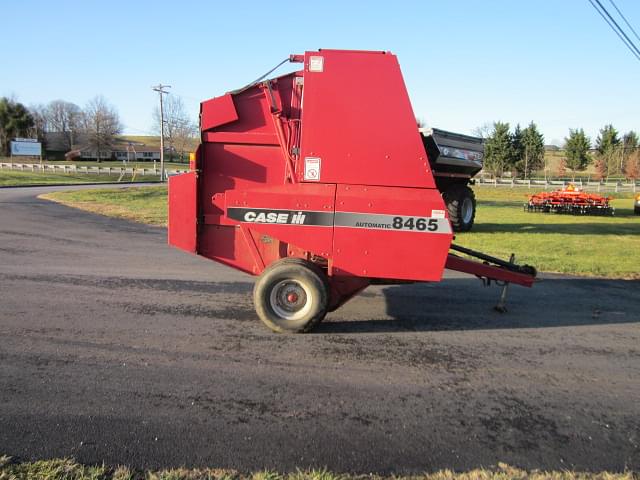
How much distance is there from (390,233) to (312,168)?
1042 mm

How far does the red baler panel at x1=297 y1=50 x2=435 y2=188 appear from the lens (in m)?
5.01

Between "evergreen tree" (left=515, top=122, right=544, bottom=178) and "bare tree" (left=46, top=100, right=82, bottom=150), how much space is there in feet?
289

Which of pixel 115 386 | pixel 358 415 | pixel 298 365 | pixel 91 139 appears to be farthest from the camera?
pixel 91 139

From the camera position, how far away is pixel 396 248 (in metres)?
5.03

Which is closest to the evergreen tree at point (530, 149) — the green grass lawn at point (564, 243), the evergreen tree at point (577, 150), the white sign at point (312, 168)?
the evergreen tree at point (577, 150)

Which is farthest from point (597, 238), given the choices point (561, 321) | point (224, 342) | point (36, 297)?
point (36, 297)

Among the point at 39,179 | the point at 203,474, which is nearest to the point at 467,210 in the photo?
the point at 203,474

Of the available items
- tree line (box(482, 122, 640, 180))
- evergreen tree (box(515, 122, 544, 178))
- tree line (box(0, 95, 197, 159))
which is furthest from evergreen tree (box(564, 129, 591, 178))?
tree line (box(0, 95, 197, 159))

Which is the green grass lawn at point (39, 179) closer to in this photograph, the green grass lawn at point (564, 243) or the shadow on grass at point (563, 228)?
the shadow on grass at point (563, 228)

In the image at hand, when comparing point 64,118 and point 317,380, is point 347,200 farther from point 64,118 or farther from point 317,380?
point 64,118

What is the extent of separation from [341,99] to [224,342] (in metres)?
2.73

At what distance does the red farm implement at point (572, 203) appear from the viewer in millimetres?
23172

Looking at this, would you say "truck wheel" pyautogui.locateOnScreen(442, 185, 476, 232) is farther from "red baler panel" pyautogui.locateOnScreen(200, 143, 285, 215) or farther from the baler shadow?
"red baler panel" pyautogui.locateOnScreen(200, 143, 285, 215)

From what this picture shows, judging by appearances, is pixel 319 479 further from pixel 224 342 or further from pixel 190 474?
pixel 224 342
